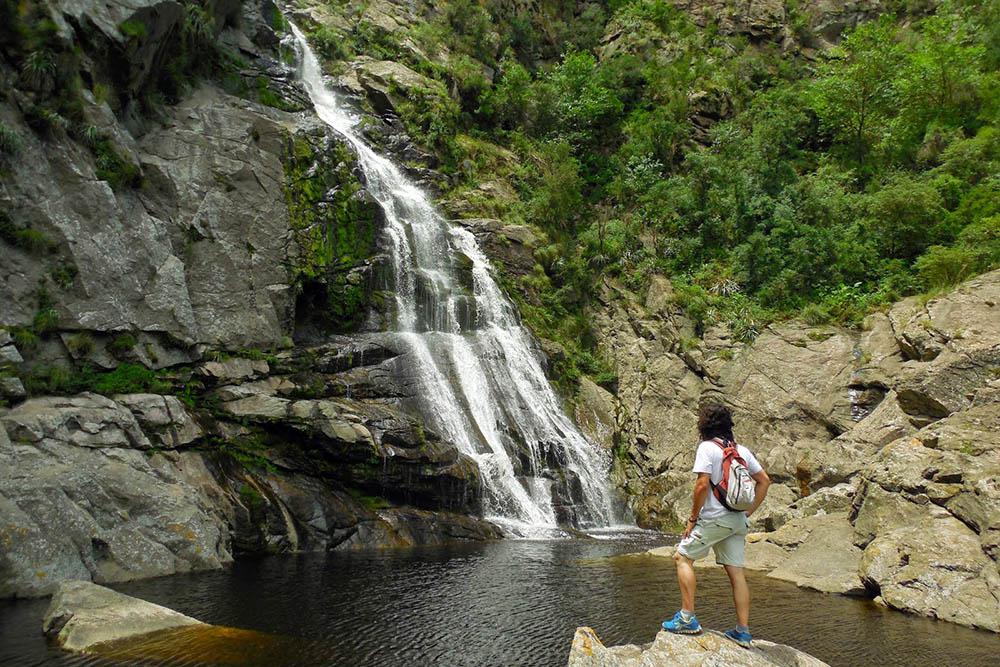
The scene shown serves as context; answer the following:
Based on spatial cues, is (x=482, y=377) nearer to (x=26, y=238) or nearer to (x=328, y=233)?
(x=328, y=233)

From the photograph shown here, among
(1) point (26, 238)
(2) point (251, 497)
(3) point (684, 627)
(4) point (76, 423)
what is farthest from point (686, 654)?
(1) point (26, 238)

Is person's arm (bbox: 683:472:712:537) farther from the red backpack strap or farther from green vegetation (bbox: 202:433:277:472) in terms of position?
green vegetation (bbox: 202:433:277:472)

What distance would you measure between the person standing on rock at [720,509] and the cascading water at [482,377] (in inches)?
473

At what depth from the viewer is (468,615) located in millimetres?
8703

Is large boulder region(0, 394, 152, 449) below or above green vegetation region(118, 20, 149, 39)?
below

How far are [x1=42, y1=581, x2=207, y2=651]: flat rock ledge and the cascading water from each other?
10.5 m

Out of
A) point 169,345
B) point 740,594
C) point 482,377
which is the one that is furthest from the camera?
point 482,377

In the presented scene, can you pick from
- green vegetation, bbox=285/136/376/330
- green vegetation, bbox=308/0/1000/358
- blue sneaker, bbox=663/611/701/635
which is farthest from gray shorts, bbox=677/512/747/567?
green vegetation, bbox=308/0/1000/358

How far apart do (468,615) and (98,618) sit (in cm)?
465

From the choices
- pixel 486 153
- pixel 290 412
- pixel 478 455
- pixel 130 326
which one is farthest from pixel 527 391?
pixel 486 153

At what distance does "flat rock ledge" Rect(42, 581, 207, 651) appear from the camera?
7.08 metres

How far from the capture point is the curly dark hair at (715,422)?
5496 mm

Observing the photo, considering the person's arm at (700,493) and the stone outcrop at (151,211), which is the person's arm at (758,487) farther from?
the stone outcrop at (151,211)

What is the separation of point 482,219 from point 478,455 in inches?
523
